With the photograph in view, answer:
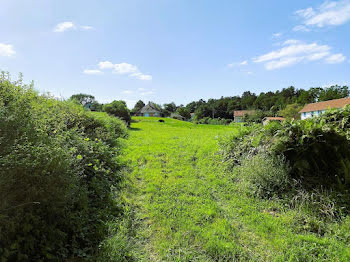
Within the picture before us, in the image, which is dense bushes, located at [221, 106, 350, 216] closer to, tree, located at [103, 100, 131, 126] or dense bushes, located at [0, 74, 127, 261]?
dense bushes, located at [0, 74, 127, 261]

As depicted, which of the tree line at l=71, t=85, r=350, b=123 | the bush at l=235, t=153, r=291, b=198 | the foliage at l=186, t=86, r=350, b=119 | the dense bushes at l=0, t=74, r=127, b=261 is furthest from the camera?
the foliage at l=186, t=86, r=350, b=119

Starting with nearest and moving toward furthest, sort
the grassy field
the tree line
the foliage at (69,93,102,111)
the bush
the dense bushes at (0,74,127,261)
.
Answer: the dense bushes at (0,74,127,261), the grassy field, the bush, the foliage at (69,93,102,111), the tree line

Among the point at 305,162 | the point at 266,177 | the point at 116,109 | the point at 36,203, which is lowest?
the point at 266,177

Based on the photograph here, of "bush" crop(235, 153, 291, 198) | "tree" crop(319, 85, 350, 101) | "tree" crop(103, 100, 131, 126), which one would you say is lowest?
"bush" crop(235, 153, 291, 198)

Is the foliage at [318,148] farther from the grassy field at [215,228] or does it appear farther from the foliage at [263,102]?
the foliage at [263,102]

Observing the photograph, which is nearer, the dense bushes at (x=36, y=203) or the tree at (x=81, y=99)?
the dense bushes at (x=36, y=203)

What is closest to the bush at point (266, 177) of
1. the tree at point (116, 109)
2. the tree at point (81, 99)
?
the tree at point (81, 99)

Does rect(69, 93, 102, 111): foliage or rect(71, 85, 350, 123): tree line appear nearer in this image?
rect(69, 93, 102, 111): foliage

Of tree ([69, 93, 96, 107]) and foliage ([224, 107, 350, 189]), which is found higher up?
tree ([69, 93, 96, 107])

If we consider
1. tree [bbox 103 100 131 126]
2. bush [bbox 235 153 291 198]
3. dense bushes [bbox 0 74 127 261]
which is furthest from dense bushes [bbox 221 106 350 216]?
tree [bbox 103 100 131 126]

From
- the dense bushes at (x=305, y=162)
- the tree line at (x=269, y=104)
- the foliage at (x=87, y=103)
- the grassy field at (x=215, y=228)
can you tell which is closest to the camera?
the grassy field at (x=215, y=228)

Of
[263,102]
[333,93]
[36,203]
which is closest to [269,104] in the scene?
[263,102]

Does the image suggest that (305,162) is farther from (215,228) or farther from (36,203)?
(36,203)

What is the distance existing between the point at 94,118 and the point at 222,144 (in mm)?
4885
